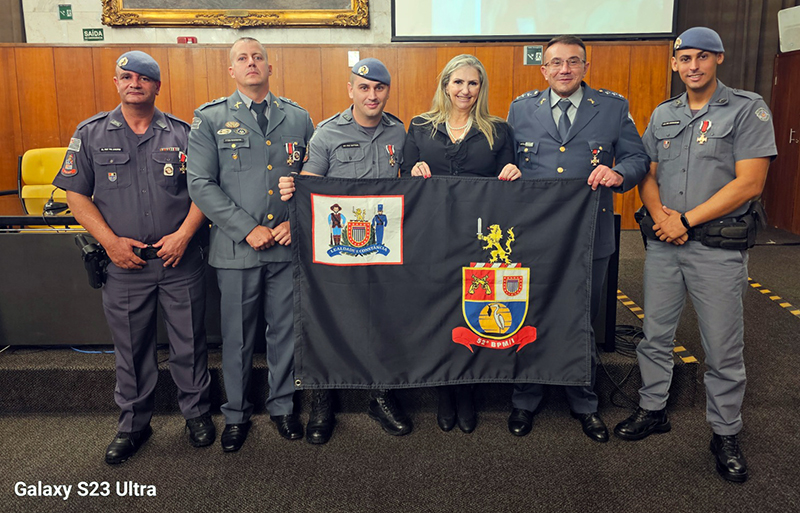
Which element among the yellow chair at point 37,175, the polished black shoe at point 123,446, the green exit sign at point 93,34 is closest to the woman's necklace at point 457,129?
the polished black shoe at point 123,446

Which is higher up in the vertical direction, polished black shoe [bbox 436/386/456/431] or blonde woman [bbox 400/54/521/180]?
blonde woman [bbox 400/54/521/180]

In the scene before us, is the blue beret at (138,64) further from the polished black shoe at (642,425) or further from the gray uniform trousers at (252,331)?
the polished black shoe at (642,425)

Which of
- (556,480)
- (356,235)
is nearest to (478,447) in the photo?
(556,480)

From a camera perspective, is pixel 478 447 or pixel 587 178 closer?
pixel 587 178

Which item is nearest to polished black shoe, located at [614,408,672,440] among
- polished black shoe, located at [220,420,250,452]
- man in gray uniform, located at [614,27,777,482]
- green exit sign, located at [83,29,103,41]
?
man in gray uniform, located at [614,27,777,482]

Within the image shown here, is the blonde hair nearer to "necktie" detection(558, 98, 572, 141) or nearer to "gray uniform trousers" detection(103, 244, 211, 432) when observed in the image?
"necktie" detection(558, 98, 572, 141)

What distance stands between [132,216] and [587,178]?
1718mm

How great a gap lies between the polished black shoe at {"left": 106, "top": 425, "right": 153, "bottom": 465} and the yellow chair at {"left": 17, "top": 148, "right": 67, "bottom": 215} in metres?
2.73

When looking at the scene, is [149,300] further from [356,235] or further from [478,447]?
[478,447]

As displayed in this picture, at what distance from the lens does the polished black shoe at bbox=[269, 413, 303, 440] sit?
2.44 meters

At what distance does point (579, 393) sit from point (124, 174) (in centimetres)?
199

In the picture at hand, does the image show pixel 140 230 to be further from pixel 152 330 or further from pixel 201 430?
pixel 201 430

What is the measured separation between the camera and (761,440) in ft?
7.89

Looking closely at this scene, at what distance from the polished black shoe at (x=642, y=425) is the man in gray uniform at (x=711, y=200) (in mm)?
216
